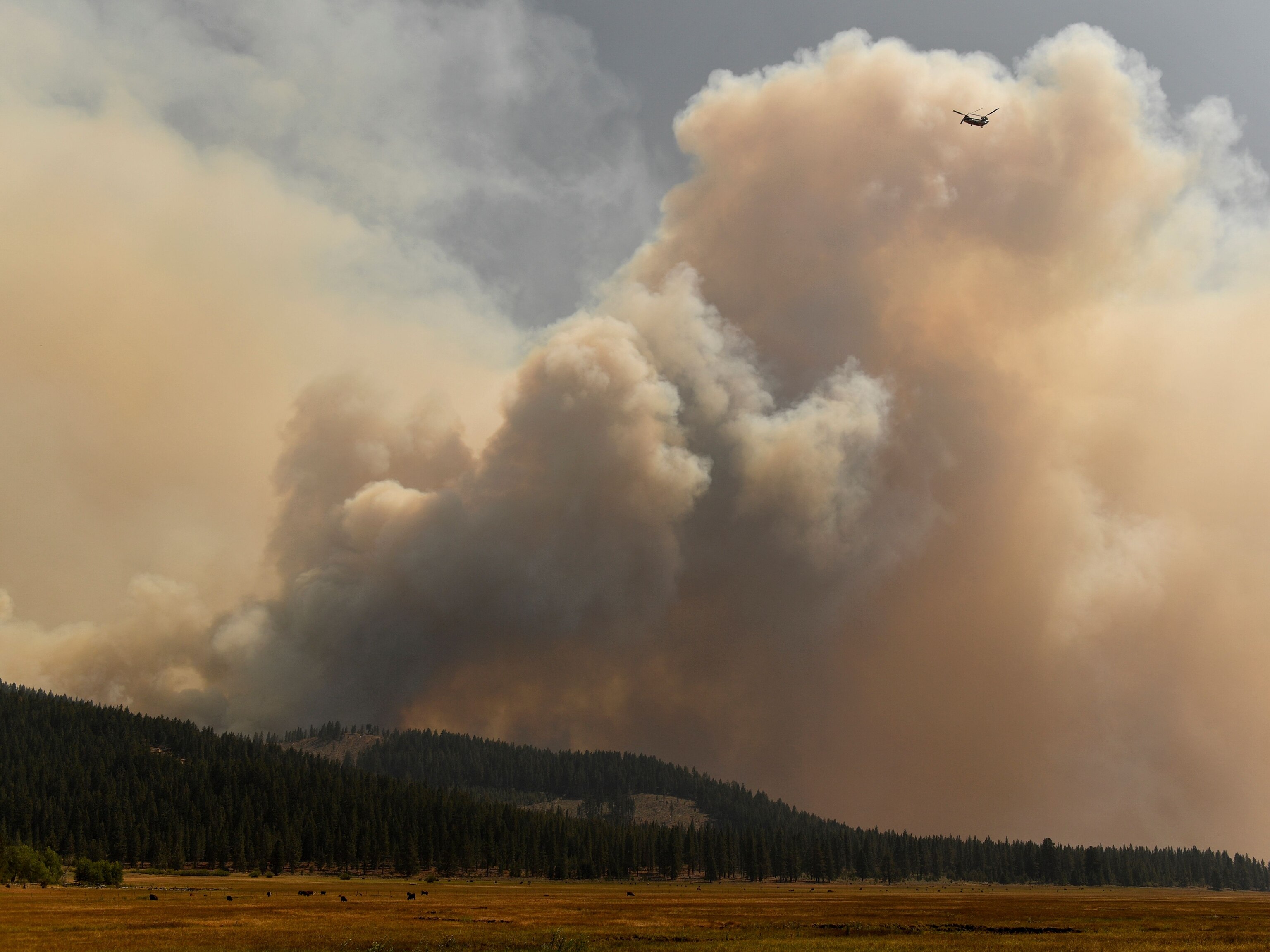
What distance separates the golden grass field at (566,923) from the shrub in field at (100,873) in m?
6.36

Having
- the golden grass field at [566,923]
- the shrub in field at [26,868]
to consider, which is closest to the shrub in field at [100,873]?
the shrub in field at [26,868]

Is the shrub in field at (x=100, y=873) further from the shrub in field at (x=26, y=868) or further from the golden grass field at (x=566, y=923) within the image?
the golden grass field at (x=566, y=923)

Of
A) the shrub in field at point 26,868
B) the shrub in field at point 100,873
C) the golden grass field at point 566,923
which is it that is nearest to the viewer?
the golden grass field at point 566,923

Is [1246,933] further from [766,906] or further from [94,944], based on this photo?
[94,944]

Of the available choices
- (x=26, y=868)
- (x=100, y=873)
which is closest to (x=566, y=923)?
(x=100, y=873)

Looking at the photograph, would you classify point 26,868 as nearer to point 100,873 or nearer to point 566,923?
point 100,873

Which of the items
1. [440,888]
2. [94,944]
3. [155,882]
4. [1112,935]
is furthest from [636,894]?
[94,944]

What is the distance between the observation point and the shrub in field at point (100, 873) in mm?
164625

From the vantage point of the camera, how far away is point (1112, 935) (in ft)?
282

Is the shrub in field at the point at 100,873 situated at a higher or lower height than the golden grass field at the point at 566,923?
lower

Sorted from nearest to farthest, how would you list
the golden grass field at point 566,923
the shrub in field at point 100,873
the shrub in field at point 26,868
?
the golden grass field at point 566,923, the shrub in field at point 26,868, the shrub in field at point 100,873

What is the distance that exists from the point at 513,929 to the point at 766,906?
61.0 meters

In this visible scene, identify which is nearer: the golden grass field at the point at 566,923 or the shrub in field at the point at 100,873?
the golden grass field at the point at 566,923

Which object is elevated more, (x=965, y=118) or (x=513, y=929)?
(x=965, y=118)
